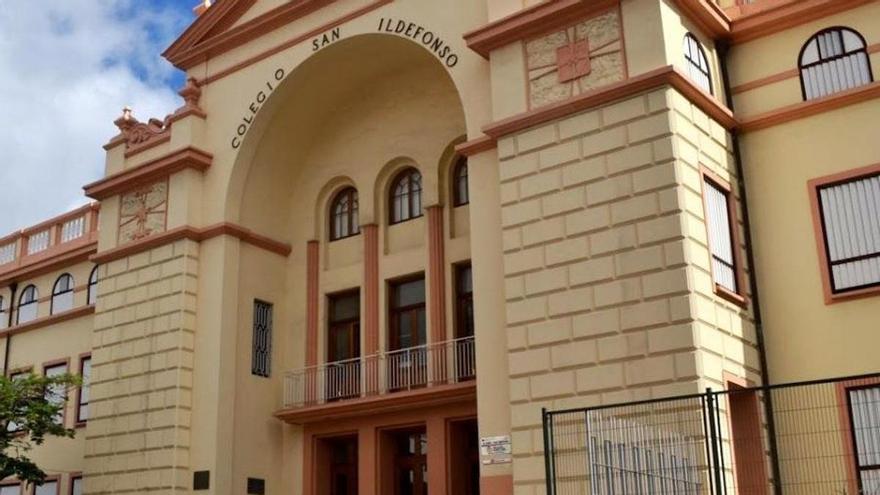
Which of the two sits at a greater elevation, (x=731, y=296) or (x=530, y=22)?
(x=530, y=22)

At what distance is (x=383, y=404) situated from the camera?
2119 centimetres

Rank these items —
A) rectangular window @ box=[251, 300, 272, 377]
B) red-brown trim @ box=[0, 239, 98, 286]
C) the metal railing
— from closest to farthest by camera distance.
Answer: the metal railing, rectangular window @ box=[251, 300, 272, 377], red-brown trim @ box=[0, 239, 98, 286]

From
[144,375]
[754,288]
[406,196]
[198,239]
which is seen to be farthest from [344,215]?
[754,288]

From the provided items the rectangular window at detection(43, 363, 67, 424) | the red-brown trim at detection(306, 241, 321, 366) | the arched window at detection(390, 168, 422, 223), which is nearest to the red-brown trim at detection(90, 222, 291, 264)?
the red-brown trim at detection(306, 241, 321, 366)

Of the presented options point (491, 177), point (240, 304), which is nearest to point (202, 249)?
point (240, 304)

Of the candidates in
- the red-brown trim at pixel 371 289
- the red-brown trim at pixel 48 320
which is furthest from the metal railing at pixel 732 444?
the red-brown trim at pixel 48 320

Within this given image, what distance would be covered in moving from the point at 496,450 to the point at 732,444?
12.7 feet

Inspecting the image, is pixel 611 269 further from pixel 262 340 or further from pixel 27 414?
pixel 27 414

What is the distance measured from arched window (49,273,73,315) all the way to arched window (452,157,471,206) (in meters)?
12.1

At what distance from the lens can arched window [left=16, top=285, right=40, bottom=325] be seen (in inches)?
1174

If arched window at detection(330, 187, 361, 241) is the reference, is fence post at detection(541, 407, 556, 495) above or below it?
below

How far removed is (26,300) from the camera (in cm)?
3033

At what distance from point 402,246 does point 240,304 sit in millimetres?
3693

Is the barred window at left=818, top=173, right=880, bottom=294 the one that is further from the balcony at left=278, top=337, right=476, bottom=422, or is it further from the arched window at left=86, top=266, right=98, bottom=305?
the arched window at left=86, top=266, right=98, bottom=305
